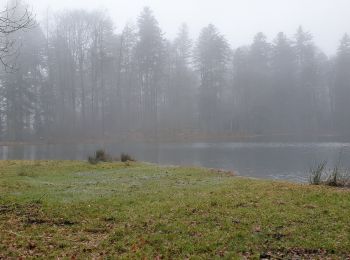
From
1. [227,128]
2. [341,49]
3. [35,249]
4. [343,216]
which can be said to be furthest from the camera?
[341,49]

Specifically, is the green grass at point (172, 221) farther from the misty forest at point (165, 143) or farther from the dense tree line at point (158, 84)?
the dense tree line at point (158, 84)

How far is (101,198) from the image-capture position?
12391 millimetres

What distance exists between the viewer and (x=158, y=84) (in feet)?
215

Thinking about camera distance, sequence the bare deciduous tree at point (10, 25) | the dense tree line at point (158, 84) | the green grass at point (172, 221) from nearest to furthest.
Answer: the green grass at point (172, 221), the bare deciduous tree at point (10, 25), the dense tree line at point (158, 84)

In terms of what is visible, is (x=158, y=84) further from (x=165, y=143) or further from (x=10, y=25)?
(x=10, y=25)

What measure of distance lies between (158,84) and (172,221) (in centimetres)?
5693

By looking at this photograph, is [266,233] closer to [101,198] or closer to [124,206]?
[124,206]

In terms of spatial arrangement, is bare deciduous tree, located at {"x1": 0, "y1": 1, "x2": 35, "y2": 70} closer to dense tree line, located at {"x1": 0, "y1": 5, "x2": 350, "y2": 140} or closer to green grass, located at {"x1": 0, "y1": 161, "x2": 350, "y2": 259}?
green grass, located at {"x1": 0, "y1": 161, "x2": 350, "y2": 259}

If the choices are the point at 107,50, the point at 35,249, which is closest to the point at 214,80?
the point at 107,50

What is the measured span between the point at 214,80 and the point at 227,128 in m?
8.43

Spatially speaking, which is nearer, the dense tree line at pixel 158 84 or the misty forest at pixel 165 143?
the misty forest at pixel 165 143

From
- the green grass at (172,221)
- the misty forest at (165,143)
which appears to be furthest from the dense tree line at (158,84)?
the green grass at (172,221)

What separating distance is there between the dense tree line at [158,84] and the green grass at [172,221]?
45830 mm

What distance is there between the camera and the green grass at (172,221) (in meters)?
7.50
